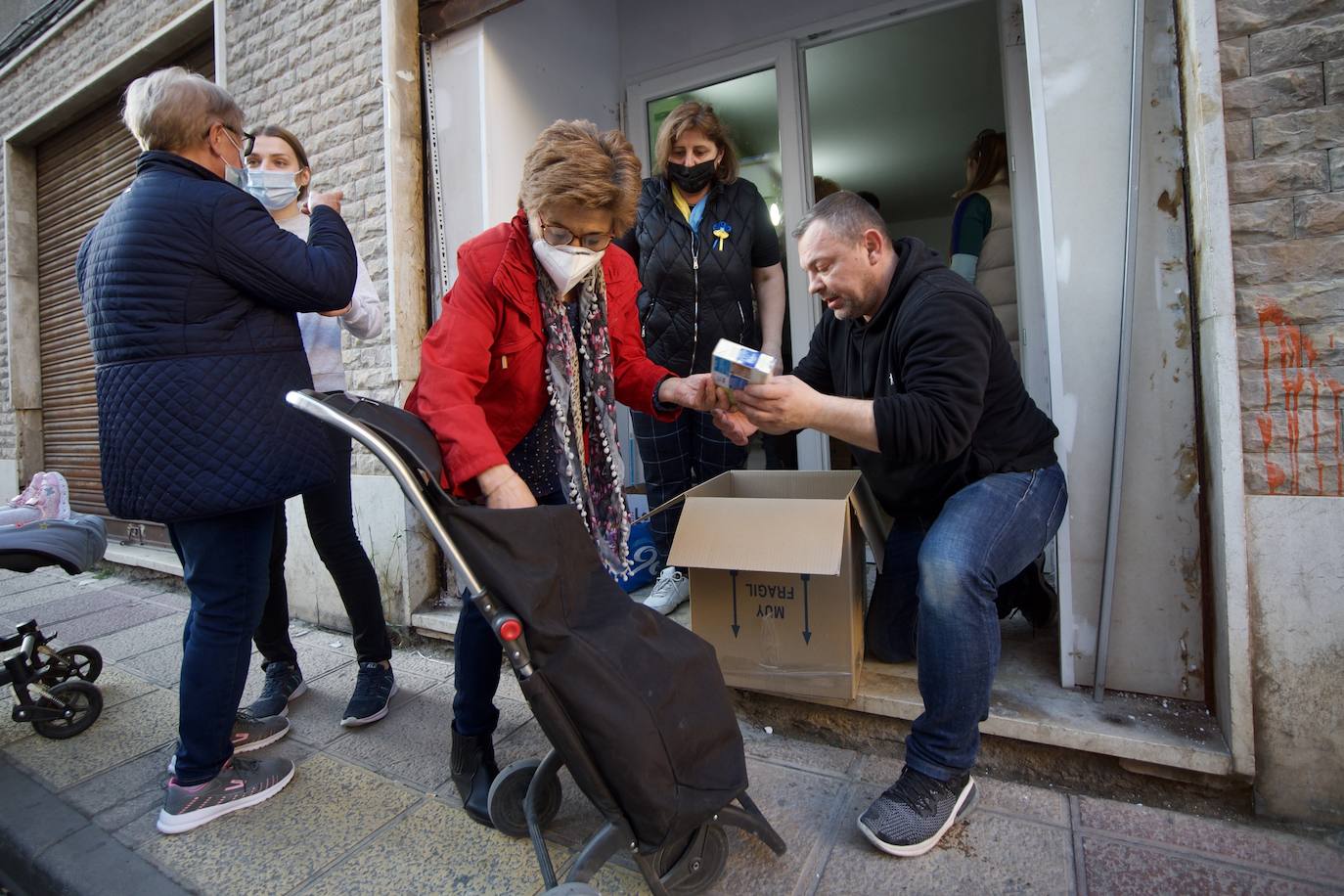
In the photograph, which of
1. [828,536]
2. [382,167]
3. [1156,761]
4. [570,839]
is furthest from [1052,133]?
[382,167]

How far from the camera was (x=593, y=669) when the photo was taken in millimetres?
1345

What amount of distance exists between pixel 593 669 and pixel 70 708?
2523 mm

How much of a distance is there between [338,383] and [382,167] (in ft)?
5.09

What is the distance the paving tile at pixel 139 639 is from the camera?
3471 millimetres

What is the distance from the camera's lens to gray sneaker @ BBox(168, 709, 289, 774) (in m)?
2.40

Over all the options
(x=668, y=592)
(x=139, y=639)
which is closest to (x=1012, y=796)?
(x=668, y=592)

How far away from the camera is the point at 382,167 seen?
3.53m

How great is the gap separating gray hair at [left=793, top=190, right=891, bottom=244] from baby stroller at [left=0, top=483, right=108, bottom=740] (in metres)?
2.90

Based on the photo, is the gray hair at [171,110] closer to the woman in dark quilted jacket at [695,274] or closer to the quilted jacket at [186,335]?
the quilted jacket at [186,335]

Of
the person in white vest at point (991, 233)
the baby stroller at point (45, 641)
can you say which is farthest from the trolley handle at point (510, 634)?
the person in white vest at point (991, 233)

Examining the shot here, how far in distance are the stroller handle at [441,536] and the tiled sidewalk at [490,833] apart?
814mm

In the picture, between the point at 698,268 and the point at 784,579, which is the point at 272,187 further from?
the point at 784,579

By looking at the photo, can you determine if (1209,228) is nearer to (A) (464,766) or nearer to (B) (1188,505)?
(B) (1188,505)

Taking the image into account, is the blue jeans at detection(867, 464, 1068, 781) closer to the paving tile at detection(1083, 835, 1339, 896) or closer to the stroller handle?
the paving tile at detection(1083, 835, 1339, 896)
